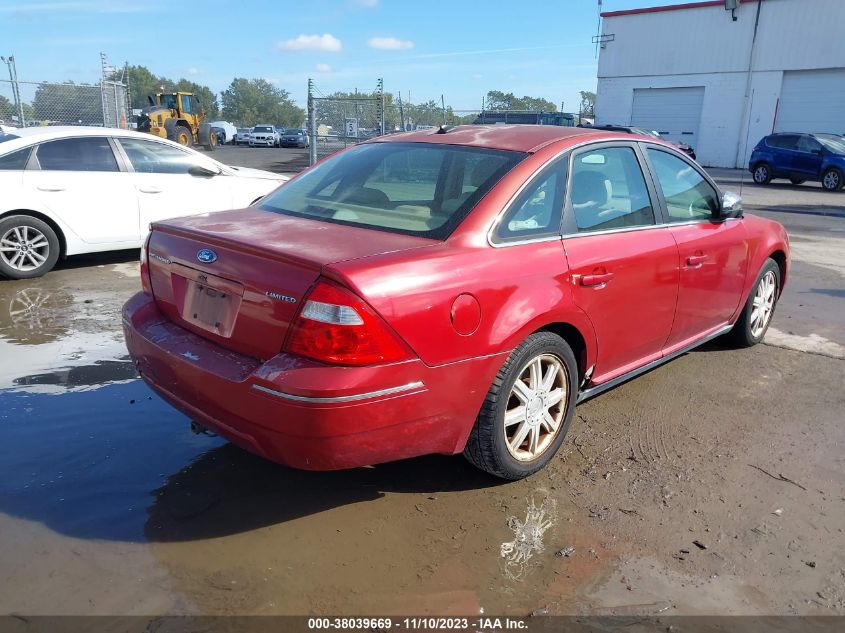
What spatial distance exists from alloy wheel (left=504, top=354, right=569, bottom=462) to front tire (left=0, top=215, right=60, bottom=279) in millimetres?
5833

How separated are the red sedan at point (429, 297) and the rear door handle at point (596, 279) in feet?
0.03

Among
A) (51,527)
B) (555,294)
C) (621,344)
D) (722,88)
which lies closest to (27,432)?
(51,527)

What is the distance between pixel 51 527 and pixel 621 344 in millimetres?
2871

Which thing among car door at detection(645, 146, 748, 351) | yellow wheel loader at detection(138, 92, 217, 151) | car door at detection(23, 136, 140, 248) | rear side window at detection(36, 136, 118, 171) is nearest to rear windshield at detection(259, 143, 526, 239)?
car door at detection(645, 146, 748, 351)

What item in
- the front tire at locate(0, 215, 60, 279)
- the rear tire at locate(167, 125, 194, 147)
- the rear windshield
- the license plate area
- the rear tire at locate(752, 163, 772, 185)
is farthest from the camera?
the rear tire at locate(167, 125, 194, 147)

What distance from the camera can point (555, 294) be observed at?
3193mm

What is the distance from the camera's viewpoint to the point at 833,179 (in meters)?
20.6

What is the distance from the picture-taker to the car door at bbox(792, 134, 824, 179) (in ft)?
68.8

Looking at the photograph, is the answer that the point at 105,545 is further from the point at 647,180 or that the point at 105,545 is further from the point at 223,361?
the point at 647,180

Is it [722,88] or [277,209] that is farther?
[722,88]

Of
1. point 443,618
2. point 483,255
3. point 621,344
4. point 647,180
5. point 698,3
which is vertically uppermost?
point 698,3

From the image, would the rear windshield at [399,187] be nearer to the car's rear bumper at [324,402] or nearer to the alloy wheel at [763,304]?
the car's rear bumper at [324,402]

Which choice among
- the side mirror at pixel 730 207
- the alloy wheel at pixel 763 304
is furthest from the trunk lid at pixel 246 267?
the alloy wheel at pixel 763 304

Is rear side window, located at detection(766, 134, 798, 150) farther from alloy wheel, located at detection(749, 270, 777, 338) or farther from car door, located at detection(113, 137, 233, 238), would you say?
car door, located at detection(113, 137, 233, 238)
